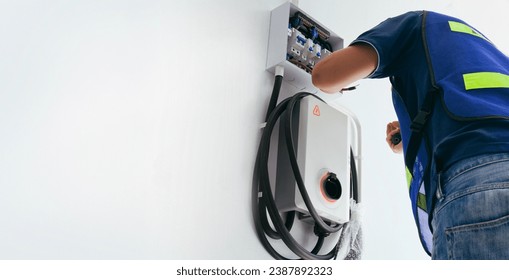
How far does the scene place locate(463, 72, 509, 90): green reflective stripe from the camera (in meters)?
0.85

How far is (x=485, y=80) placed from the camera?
2.80 ft

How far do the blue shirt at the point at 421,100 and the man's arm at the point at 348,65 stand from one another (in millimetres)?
18

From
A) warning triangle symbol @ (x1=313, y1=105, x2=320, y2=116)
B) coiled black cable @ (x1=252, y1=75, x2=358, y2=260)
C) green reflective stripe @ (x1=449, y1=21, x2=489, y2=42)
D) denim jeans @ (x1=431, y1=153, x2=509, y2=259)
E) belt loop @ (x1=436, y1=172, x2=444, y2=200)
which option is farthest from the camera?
warning triangle symbol @ (x1=313, y1=105, x2=320, y2=116)

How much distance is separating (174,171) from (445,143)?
2.56 feet

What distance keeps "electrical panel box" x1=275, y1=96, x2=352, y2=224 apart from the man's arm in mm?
521

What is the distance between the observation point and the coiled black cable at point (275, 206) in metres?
1.47

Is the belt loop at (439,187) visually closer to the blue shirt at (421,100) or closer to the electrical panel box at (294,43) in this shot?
the blue shirt at (421,100)

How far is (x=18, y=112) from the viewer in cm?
105

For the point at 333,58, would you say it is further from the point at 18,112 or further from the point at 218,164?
the point at 18,112

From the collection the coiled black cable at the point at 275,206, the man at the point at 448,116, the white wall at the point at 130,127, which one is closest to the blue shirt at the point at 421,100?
the man at the point at 448,116

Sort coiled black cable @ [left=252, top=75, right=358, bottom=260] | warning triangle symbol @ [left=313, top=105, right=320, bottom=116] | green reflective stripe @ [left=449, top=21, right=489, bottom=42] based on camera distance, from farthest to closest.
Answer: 1. warning triangle symbol @ [left=313, top=105, right=320, bottom=116]
2. coiled black cable @ [left=252, top=75, right=358, bottom=260]
3. green reflective stripe @ [left=449, top=21, right=489, bottom=42]

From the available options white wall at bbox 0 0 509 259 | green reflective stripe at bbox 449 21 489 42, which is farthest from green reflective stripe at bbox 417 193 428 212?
white wall at bbox 0 0 509 259

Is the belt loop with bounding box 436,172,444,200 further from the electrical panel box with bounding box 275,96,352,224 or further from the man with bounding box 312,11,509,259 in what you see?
the electrical panel box with bounding box 275,96,352,224

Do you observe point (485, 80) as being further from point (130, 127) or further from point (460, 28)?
point (130, 127)
